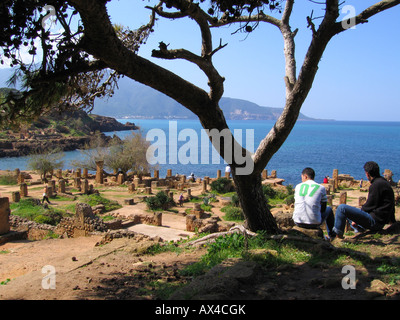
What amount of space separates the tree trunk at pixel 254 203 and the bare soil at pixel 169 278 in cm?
106

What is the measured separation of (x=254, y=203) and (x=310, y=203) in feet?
3.06

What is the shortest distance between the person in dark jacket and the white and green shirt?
1.14 ft

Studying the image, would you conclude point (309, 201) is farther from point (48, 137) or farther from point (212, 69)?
point (48, 137)

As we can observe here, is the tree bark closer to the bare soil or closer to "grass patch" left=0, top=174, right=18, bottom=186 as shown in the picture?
the bare soil

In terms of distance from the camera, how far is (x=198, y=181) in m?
33.9

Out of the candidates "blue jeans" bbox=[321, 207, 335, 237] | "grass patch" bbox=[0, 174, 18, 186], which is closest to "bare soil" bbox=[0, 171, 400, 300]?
"blue jeans" bbox=[321, 207, 335, 237]

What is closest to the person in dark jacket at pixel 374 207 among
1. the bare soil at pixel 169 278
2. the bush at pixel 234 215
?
the bare soil at pixel 169 278

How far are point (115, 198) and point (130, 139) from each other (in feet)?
49.6

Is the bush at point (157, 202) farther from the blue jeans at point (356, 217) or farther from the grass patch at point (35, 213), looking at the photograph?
the blue jeans at point (356, 217)

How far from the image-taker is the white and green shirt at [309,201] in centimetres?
579

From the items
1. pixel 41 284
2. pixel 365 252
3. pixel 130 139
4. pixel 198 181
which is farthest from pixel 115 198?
pixel 365 252

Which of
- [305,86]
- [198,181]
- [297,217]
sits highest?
[305,86]

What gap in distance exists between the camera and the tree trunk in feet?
19.9
